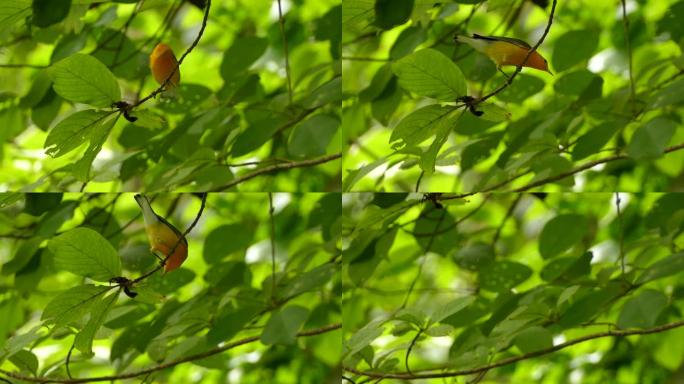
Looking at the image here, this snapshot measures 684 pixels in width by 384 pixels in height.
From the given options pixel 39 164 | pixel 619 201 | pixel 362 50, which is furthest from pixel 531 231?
pixel 39 164

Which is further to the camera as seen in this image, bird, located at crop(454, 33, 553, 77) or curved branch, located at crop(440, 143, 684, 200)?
curved branch, located at crop(440, 143, 684, 200)

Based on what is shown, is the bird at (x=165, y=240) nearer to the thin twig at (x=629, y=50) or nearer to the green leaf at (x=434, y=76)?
the green leaf at (x=434, y=76)

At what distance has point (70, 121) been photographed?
928 mm

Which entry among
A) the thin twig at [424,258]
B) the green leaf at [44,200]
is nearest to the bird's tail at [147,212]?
the green leaf at [44,200]

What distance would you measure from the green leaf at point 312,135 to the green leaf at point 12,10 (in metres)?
0.33

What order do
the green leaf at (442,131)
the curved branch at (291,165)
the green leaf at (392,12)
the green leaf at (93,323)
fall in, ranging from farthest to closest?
the curved branch at (291,165)
the green leaf at (392,12)
the green leaf at (93,323)
the green leaf at (442,131)

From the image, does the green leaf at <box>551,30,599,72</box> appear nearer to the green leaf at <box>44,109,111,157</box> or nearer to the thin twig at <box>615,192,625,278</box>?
the thin twig at <box>615,192,625,278</box>

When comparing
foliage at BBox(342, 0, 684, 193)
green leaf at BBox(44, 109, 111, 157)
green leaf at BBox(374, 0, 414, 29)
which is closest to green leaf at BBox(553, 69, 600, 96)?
foliage at BBox(342, 0, 684, 193)

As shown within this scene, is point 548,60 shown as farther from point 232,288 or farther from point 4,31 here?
point 4,31

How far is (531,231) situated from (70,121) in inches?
22.8

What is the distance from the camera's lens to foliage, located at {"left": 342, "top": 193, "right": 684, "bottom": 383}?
1160 millimetres

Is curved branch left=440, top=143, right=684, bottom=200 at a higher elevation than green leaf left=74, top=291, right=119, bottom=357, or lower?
higher

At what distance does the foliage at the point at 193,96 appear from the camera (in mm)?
1167

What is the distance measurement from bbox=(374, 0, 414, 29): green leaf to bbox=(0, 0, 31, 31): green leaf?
0.38 metres
